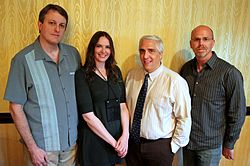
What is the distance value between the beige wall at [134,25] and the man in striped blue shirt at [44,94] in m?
0.36

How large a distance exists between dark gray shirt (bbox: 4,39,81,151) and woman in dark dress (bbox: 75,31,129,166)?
0.09 metres

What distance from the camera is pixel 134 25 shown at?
209 centimetres

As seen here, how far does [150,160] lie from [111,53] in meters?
0.92

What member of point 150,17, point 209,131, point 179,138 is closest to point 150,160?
point 179,138

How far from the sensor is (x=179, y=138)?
182cm

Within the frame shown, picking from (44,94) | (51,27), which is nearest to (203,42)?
(51,27)

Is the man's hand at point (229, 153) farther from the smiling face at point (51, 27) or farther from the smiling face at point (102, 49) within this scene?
the smiling face at point (51, 27)

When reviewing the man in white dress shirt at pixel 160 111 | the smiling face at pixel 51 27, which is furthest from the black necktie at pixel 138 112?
the smiling face at pixel 51 27

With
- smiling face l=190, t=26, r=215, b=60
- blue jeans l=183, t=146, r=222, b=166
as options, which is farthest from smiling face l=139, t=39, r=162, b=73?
blue jeans l=183, t=146, r=222, b=166

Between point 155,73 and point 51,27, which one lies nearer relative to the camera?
point 51,27

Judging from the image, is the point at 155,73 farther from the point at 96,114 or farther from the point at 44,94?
the point at 44,94

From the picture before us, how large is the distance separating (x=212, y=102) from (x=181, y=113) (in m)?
0.31

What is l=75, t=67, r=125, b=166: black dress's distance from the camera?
5.63ft

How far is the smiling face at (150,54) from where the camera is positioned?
1797 mm
